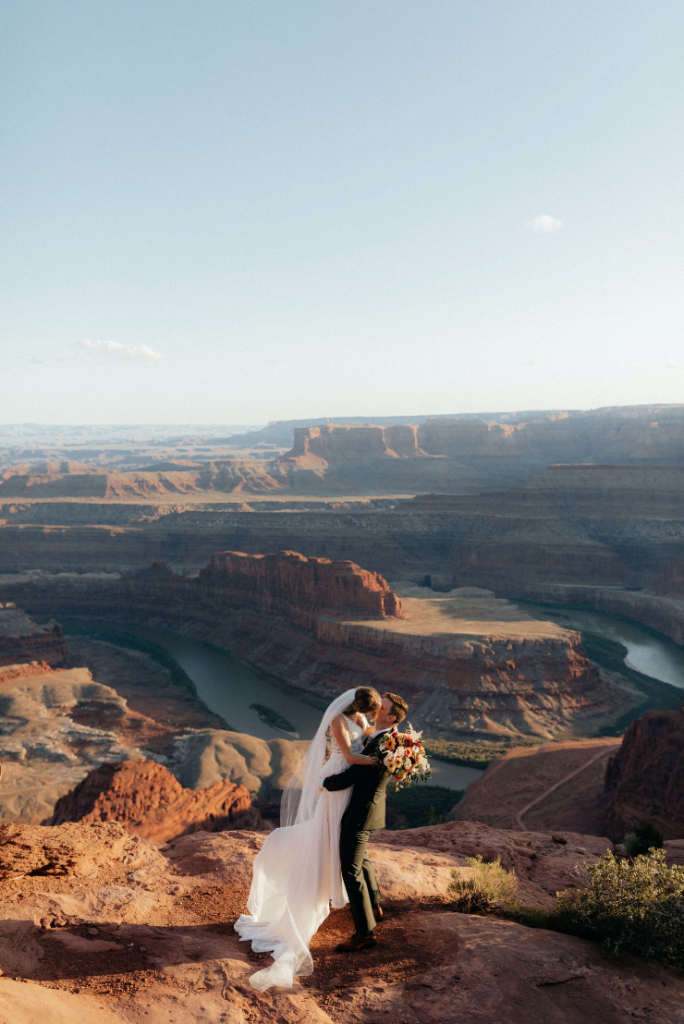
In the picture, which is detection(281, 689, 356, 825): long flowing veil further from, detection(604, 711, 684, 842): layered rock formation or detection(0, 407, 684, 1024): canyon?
detection(604, 711, 684, 842): layered rock formation

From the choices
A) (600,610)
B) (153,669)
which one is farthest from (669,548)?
(153,669)

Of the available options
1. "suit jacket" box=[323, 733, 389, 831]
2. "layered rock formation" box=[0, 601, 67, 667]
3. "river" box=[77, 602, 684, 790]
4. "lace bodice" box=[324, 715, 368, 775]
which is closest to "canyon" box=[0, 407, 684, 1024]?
"layered rock formation" box=[0, 601, 67, 667]

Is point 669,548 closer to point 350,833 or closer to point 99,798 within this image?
point 99,798


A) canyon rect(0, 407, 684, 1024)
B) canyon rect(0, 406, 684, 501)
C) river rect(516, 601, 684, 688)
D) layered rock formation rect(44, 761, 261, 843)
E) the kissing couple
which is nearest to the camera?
canyon rect(0, 407, 684, 1024)

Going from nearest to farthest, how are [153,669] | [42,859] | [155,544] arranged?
[42,859], [153,669], [155,544]

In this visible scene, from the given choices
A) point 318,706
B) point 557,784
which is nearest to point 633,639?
point 318,706

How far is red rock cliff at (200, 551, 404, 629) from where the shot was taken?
2109 inches

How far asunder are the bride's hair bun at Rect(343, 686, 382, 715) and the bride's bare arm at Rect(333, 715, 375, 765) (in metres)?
0.16

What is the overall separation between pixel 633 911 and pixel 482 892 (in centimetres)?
173

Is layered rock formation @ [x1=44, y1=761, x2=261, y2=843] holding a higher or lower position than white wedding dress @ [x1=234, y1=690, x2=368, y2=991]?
lower

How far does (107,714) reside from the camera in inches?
1615

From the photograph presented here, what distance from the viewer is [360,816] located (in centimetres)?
639

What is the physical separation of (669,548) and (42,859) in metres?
86.1

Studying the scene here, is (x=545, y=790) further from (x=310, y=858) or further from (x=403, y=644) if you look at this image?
(x=310, y=858)
